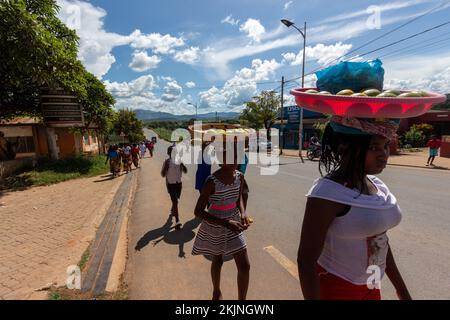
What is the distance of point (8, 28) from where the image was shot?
31.7 feet

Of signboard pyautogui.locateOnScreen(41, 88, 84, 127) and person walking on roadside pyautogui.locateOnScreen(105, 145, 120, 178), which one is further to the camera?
signboard pyautogui.locateOnScreen(41, 88, 84, 127)

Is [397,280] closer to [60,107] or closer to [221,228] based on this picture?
[221,228]

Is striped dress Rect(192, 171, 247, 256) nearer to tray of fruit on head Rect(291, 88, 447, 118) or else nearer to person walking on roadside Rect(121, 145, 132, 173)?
tray of fruit on head Rect(291, 88, 447, 118)

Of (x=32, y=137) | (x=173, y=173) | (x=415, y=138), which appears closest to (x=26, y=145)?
(x=32, y=137)

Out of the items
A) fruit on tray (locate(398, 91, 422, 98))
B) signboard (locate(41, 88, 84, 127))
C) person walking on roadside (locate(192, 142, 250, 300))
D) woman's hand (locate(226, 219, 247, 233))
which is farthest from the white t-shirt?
signboard (locate(41, 88, 84, 127))

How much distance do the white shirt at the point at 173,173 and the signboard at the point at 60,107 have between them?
1289 cm

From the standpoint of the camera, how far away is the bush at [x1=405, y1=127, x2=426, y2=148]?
2572 cm

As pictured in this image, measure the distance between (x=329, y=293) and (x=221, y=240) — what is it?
59.2 inches

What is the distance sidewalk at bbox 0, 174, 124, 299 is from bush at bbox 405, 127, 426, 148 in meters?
26.3

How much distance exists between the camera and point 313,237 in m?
1.27
